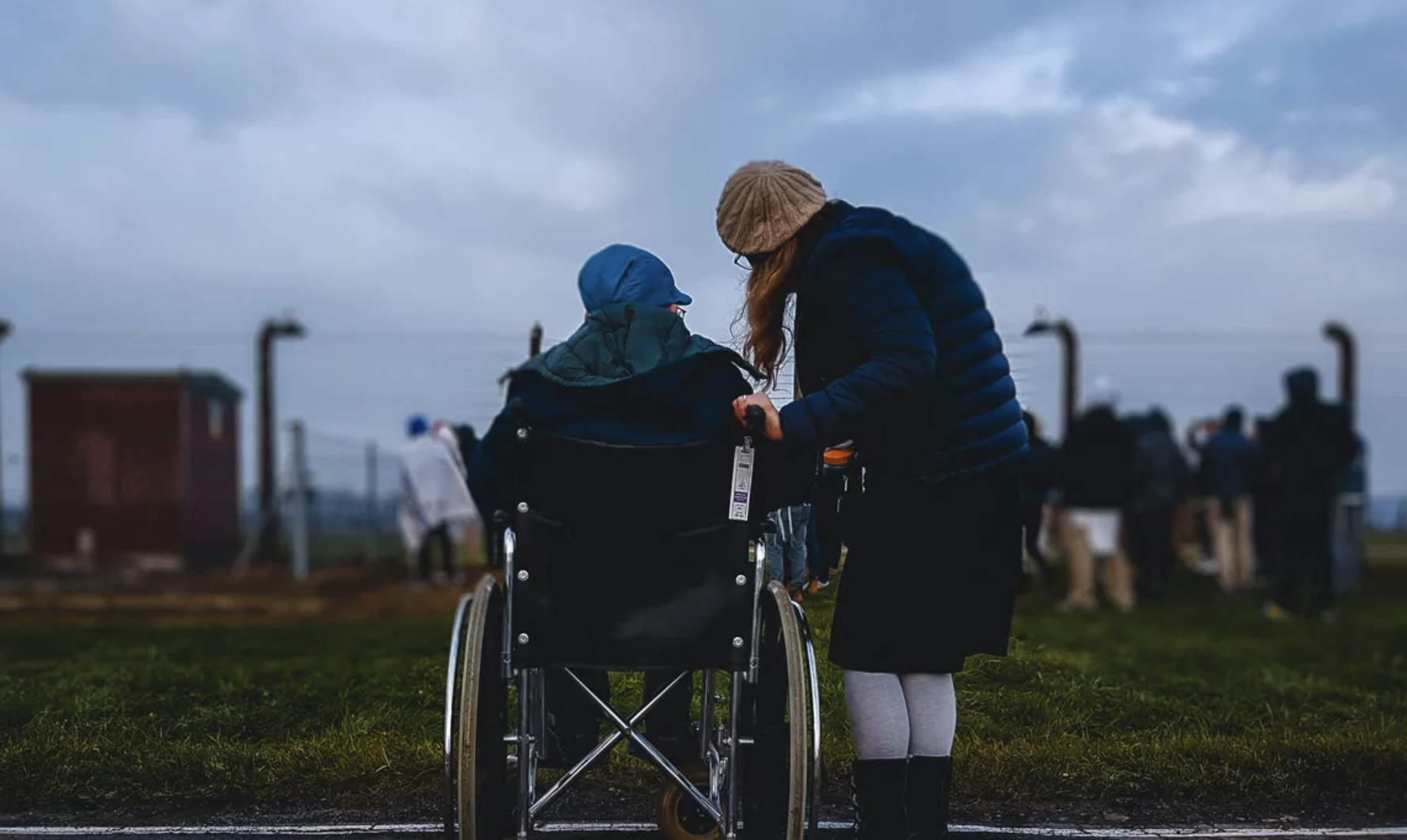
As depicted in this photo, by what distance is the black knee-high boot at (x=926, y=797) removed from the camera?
331 cm

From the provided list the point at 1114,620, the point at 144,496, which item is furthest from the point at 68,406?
the point at 1114,620

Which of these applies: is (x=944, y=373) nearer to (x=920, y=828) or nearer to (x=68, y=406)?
(x=920, y=828)

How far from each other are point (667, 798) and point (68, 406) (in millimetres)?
14763

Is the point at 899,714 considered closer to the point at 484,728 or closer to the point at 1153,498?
the point at 484,728

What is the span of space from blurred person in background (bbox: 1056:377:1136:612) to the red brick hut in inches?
390

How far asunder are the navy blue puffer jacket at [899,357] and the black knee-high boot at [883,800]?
2.12 feet

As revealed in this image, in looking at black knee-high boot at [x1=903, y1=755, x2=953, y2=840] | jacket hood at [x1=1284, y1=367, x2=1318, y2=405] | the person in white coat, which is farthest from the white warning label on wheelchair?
the person in white coat

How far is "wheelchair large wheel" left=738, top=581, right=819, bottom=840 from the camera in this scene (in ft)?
10.4

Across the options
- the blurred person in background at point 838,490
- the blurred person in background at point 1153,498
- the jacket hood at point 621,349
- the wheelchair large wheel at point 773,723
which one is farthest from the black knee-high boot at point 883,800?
the blurred person in background at point 1153,498

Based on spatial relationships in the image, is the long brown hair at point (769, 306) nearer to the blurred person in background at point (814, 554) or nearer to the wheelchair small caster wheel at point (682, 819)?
the blurred person in background at point (814, 554)

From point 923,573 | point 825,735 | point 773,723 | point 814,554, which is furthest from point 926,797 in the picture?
point 825,735

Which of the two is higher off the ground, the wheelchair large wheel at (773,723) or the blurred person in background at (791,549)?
the blurred person in background at (791,549)

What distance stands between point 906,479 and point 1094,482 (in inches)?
340

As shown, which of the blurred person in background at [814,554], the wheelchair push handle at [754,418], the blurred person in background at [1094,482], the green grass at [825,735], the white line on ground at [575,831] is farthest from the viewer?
the blurred person in background at [1094,482]
